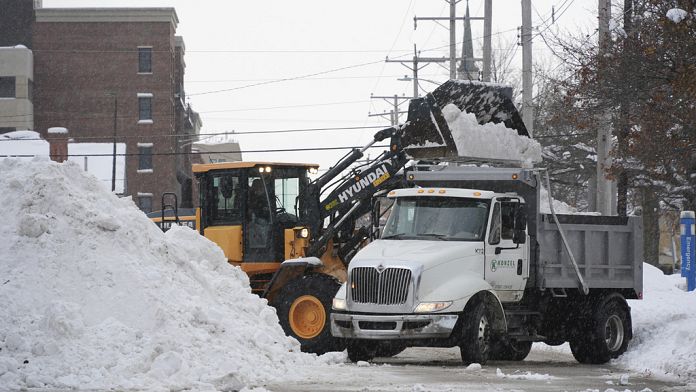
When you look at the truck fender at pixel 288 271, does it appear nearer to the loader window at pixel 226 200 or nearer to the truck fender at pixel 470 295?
the loader window at pixel 226 200

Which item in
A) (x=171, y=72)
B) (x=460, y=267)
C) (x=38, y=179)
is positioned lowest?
(x=460, y=267)

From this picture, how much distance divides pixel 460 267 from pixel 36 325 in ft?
19.7

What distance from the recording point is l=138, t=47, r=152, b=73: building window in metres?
72.8

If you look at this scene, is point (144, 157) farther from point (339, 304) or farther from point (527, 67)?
point (339, 304)

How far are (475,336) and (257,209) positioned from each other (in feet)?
18.8

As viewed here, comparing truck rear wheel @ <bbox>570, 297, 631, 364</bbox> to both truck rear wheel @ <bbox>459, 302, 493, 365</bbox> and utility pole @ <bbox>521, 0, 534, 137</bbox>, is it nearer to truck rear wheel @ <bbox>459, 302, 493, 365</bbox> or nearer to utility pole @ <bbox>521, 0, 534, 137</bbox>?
truck rear wheel @ <bbox>459, 302, 493, 365</bbox>

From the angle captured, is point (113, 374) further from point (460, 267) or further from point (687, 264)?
point (687, 264)

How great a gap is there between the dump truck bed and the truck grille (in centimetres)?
286

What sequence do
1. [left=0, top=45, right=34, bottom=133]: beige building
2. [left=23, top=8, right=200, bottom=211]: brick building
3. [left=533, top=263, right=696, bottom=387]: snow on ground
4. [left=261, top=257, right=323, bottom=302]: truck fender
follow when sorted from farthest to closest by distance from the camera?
[left=23, top=8, right=200, bottom=211]: brick building, [left=0, top=45, right=34, bottom=133]: beige building, [left=261, top=257, right=323, bottom=302]: truck fender, [left=533, top=263, right=696, bottom=387]: snow on ground

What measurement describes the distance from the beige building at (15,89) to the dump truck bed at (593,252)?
5826 cm

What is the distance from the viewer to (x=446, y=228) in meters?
16.9

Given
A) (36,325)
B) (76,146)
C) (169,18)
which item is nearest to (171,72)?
(169,18)

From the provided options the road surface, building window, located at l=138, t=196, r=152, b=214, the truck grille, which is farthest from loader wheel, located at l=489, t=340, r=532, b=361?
building window, located at l=138, t=196, r=152, b=214

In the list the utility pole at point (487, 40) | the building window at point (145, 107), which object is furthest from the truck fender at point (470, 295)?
the building window at point (145, 107)
